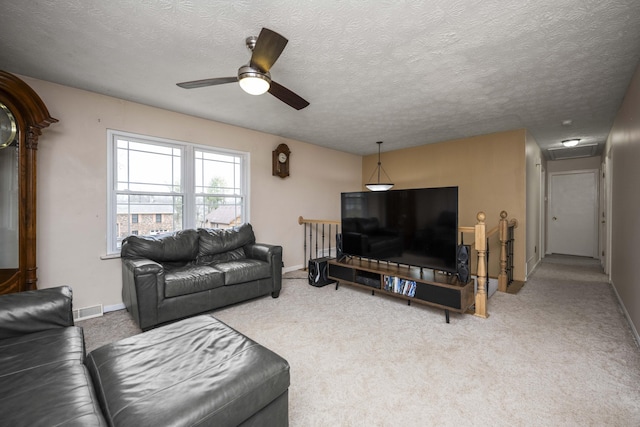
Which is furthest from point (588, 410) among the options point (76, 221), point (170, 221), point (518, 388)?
point (76, 221)

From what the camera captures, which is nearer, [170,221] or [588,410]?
[588,410]

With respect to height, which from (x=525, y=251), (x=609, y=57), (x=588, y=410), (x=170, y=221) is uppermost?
(x=609, y=57)

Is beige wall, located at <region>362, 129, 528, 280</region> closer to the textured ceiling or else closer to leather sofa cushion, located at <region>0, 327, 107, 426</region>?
the textured ceiling

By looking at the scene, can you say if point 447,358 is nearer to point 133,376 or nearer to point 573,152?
point 133,376

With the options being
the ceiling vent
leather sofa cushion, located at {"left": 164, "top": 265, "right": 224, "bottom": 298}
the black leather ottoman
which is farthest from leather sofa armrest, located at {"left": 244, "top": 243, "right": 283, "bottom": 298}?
the ceiling vent

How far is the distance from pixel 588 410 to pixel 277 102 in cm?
357

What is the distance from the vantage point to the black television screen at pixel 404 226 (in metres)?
2.88

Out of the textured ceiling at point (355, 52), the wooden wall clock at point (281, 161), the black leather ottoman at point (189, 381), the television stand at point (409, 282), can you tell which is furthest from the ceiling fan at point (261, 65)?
the wooden wall clock at point (281, 161)

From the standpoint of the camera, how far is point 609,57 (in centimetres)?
222

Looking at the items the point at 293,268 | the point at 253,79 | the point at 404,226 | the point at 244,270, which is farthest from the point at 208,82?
the point at 293,268

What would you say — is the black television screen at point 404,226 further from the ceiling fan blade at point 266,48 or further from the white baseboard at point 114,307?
the white baseboard at point 114,307

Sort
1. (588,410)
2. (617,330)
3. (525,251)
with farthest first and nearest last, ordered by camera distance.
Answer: (525,251) < (617,330) < (588,410)

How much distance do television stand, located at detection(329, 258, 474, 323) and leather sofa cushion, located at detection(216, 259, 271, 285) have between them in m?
1.03

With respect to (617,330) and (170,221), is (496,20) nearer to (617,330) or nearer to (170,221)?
(617,330)
